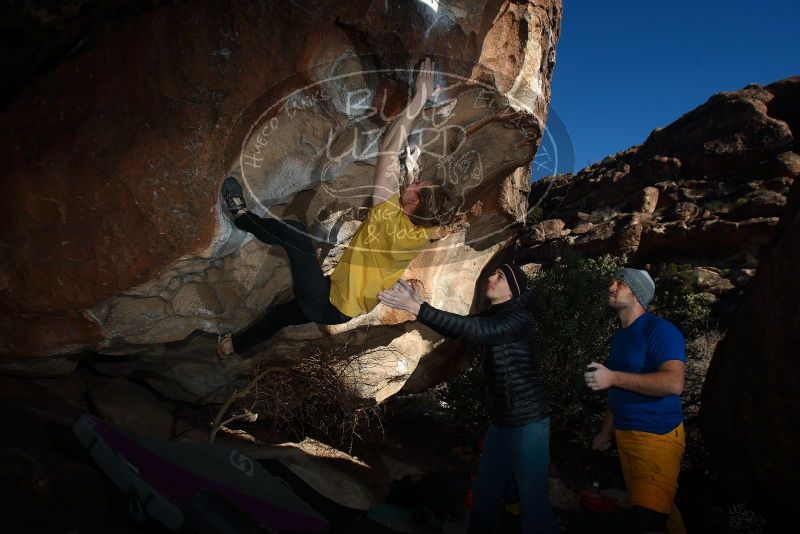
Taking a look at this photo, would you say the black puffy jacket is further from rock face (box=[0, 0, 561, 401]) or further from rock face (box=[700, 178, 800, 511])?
rock face (box=[700, 178, 800, 511])

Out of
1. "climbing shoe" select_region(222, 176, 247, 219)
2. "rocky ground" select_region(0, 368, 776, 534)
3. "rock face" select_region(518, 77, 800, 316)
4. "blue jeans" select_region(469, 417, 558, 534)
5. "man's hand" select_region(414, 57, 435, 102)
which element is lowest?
"rocky ground" select_region(0, 368, 776, 534)

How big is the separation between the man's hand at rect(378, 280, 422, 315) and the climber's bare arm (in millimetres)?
724

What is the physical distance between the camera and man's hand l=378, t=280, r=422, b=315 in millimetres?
3020

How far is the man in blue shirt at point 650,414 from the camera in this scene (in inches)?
116

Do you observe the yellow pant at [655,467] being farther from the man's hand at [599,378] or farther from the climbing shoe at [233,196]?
the climbing shoe at [233,196]

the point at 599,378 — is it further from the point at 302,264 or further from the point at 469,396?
the point at 469,396

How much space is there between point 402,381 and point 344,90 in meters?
4.33

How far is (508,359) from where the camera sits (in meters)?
3.31

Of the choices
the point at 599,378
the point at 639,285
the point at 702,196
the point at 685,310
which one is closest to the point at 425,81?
the point at 639,285

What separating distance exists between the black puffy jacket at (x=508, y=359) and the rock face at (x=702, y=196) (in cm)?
1316

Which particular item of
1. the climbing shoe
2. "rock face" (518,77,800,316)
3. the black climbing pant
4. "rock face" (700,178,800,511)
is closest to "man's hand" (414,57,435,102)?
the black climbing pant

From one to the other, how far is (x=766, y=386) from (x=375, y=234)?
420 cm

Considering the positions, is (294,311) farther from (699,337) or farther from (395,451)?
(699,337)

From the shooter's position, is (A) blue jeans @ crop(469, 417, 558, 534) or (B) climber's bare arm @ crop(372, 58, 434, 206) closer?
(A) blue jeans @ crop(469, 417, 558, 534)
